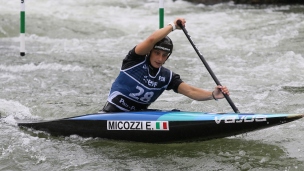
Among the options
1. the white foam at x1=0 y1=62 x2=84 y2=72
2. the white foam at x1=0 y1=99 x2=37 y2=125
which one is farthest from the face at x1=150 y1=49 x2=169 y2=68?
the white foam at x1=0 y1=62 x2=84 y2=72

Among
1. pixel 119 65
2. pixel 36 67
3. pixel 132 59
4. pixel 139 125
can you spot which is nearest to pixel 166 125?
pixel 139 125

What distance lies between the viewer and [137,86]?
5465 mm

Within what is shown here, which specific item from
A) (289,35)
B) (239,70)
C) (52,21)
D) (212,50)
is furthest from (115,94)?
(52,21)

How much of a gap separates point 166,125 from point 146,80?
1.55ft

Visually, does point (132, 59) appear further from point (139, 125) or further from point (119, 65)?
point (119, 65)

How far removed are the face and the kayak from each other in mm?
445

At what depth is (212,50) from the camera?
10.4 m

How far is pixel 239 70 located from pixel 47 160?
4441 millimetres

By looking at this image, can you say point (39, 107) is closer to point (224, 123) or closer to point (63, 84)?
point (63, 84)

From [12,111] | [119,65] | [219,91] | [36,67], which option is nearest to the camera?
[219,91]

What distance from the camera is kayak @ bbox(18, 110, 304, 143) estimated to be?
495 centimetres

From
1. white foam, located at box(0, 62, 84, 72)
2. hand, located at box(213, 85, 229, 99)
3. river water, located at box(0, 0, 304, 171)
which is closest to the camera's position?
river water, located at box(0, 0, 304, 171)

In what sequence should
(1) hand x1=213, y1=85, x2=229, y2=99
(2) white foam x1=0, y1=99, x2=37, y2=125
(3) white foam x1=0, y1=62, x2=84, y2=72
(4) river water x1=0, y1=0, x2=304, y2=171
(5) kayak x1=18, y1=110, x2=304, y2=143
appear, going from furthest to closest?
1. (3) white foam x1=0, y1=62, x2=84, y2=72
2. (2) white foam x1=0, y1=99, x2=37, y2=125
3. (1) hand x1=213, y1=85, x2=229, y2=99
4. (4) river water x1=0, y1=0, x2=304, y2=171
5. (5) kayak x1=18, y1=110, x2=304, y2=143

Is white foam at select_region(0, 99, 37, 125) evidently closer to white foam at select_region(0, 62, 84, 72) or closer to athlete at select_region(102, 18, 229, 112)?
athlete at select_region(102, 18, 229, 112)
